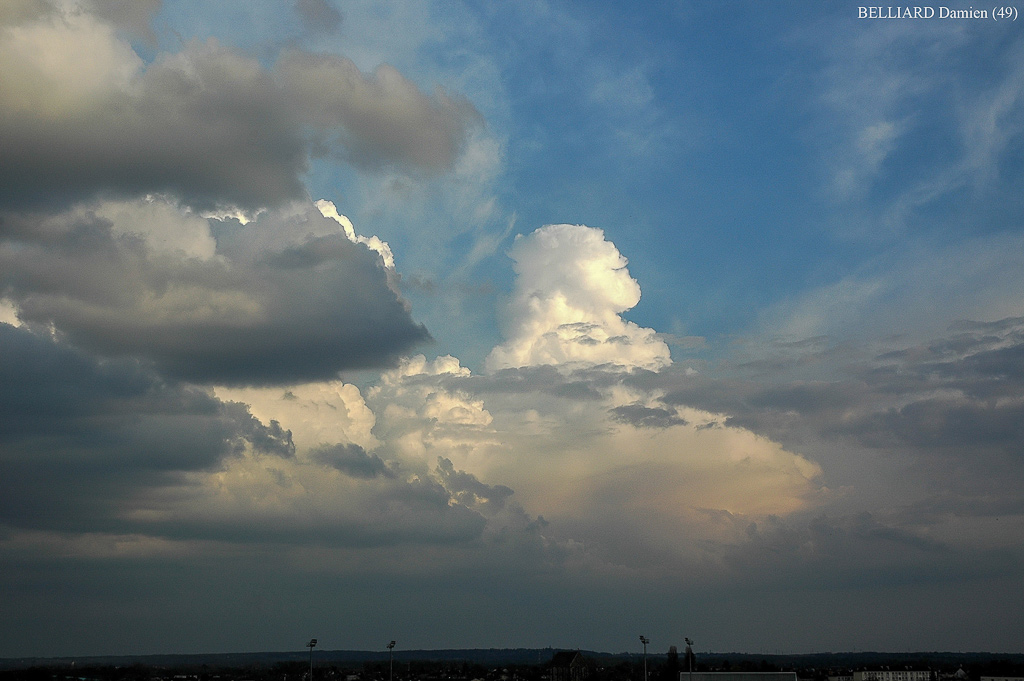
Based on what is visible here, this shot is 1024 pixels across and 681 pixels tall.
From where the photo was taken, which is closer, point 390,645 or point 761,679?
point 390,645

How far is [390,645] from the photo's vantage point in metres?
117

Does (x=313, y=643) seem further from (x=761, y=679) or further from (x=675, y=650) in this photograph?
(x=675, y=650)

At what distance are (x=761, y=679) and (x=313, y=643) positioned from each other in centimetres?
6440

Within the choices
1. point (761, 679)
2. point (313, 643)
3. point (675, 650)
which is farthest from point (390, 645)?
point (675, 650)

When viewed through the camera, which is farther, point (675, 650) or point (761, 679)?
point (675, 650)

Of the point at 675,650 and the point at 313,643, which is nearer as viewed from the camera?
the point at 313,643

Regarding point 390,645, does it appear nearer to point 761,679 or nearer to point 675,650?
point 761,679

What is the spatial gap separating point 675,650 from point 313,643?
108 metres

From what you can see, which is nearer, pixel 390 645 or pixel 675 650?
pixel 390 645

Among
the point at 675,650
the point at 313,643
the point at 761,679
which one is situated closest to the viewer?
the point at 313,643

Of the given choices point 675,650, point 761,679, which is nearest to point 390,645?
point 761,679

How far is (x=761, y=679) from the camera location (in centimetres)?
12694

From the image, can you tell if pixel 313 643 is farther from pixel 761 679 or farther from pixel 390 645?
pixel 761 679

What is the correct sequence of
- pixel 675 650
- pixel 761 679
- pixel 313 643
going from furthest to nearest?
pixel 675 650 → pixel 761 679 → pixel 313 643
